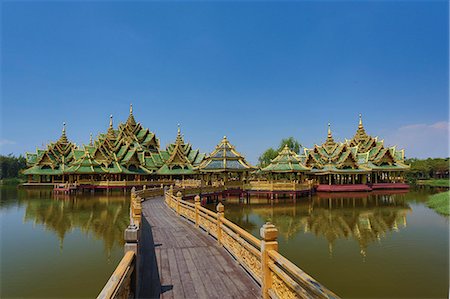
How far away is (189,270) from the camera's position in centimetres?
716

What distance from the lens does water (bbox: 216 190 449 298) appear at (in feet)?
28.5

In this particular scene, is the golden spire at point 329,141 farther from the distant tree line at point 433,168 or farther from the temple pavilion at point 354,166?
the distant tree line at point 433,168

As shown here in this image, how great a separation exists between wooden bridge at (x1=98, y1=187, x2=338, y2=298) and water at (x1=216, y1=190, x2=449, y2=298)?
8.14 ft

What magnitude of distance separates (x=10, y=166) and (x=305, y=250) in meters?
82.4

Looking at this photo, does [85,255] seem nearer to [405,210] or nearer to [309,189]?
[405,210]

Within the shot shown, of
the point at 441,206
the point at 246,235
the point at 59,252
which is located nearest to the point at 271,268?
the point at 246,235

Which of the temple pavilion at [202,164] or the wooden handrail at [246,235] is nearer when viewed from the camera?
the wooden handrail at [246,235]

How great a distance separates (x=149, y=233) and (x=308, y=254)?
6.55 m

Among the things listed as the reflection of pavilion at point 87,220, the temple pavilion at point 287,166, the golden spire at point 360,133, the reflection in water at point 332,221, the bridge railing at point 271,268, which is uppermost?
the golden spire at point 360,133

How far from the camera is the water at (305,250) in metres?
8.66

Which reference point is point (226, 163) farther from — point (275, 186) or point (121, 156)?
point (121, 156)

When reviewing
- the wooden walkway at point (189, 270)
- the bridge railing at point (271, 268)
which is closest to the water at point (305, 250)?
the wooden walkway at point (189, 270)

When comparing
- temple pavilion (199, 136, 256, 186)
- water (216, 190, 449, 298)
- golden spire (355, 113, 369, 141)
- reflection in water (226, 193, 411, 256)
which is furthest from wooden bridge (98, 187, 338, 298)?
golden spire (355, 113, 369, 141)

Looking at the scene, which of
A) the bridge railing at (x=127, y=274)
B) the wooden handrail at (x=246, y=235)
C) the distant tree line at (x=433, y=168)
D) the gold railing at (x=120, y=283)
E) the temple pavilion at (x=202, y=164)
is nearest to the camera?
the gold railing at (x=120, y=283)
